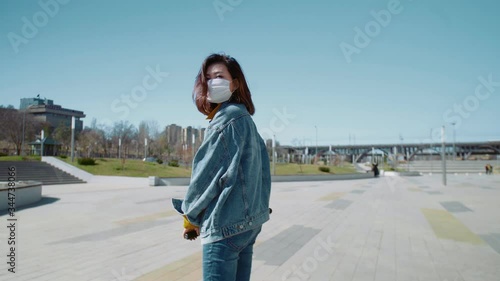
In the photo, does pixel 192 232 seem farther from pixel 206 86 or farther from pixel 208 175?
pixel 206 86

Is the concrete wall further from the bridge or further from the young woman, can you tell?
the bridge

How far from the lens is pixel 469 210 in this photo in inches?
373

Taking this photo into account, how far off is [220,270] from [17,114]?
174 feet

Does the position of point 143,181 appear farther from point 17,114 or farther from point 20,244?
point 17,114

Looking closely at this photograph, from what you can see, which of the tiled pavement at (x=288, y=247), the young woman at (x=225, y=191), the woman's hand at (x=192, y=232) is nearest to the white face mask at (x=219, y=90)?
the young woman at (x=225, y=191)

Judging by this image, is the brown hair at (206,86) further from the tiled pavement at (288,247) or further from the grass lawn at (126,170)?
the grass lawn at (126,170)

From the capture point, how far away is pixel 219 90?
1.81 metres

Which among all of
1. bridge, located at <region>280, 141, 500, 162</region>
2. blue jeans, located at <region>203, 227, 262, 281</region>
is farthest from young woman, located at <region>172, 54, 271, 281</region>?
bridge, located at <region>280, 141, 500, 162</region>

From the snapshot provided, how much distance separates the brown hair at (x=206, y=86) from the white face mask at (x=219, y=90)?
0.06 m

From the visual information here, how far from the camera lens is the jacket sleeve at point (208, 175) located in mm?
1604

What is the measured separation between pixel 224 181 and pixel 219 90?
1.75 feet

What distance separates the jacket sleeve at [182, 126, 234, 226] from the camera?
160cm

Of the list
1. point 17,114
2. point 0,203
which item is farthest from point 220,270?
point 17,114

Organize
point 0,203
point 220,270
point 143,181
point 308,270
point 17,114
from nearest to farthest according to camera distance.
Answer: point 220,270, point 308,270, point 0,203, point 143,181, point 17,114
